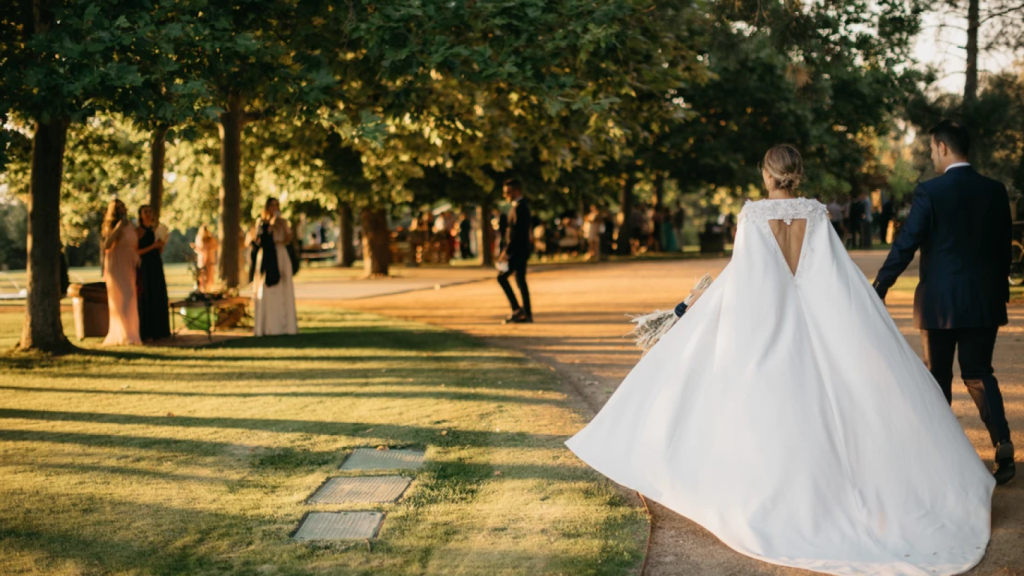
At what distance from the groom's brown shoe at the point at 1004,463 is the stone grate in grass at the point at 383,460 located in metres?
3.54

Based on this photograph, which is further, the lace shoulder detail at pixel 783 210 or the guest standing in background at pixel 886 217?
the guest standing in background at pixel 886 217

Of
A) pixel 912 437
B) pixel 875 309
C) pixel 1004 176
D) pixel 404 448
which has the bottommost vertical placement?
pixel 404 448

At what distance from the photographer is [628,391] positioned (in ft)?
18.1

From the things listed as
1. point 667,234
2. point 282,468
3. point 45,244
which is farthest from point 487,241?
point 282,468

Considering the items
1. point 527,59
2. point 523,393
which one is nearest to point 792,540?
point 523,393

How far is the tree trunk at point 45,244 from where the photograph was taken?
42.8ft

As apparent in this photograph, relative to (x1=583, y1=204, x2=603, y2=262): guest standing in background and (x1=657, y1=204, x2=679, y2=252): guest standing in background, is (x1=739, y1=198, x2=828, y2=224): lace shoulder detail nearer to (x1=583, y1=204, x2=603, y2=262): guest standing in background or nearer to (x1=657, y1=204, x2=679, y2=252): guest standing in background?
(x1=583, y1=204, x2=603, y2=262): guest standing in background

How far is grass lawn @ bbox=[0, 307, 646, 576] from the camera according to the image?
4902mm

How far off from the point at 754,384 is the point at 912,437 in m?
0.79

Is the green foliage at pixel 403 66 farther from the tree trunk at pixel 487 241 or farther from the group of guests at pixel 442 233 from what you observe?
the group of guests at pixel 442 233

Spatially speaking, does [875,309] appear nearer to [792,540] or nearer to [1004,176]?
[792,540]

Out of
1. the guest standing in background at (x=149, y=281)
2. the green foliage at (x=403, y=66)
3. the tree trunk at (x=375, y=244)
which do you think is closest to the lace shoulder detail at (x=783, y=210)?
the green foliage at (x=403, y=66)

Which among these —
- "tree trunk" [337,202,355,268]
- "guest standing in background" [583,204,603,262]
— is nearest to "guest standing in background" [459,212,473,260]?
"tree trunk" [337,202,355,268]

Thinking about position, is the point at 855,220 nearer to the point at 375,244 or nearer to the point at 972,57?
the point at 375,244
